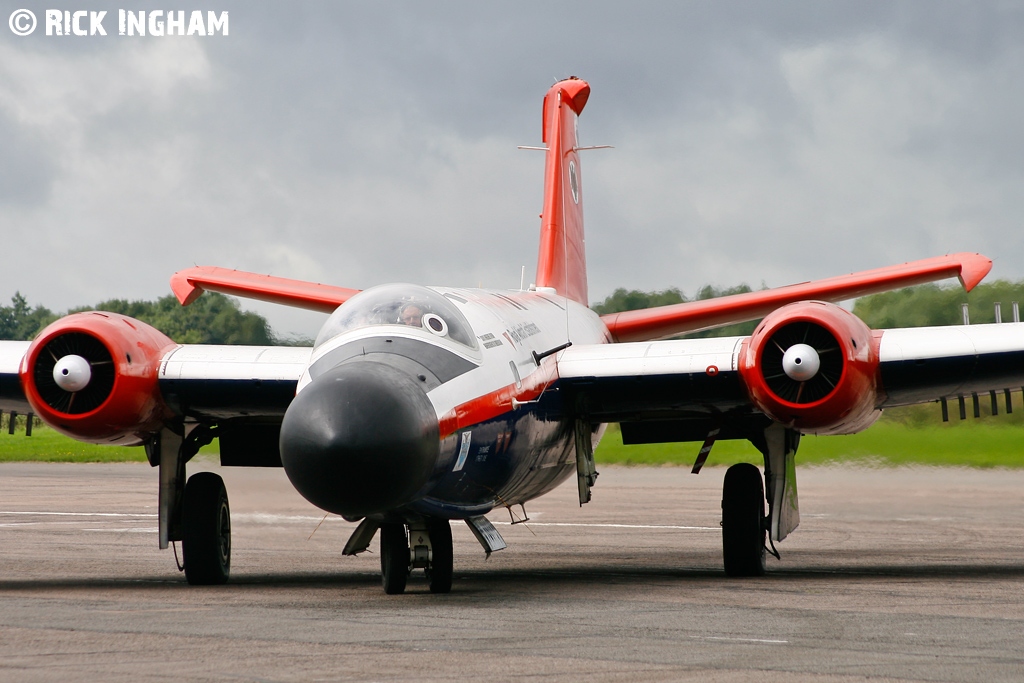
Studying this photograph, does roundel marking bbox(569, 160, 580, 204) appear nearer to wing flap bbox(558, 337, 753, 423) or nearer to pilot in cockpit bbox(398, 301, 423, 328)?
wing flap bbox(558, 337, 753, 423)

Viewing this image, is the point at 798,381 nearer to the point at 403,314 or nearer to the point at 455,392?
the point at 455,392

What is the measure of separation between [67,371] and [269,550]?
18.2 ft

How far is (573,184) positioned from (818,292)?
5.44 m

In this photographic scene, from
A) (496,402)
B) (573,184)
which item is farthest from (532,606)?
(573,184)

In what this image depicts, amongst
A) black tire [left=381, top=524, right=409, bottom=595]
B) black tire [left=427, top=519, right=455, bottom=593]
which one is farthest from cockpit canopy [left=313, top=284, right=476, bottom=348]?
black tire [left=381, top=524, right=409, bottom=595]

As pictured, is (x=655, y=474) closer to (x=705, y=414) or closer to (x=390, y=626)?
(x=705, y=414)

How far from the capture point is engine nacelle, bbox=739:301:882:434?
9.52 m

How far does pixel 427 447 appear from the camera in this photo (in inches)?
291

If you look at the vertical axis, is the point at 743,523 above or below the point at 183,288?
below

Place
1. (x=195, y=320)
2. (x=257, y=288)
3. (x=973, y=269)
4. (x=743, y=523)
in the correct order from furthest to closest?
(x=195, y=320) → (x=257, y=288) → (x=973, y=269) → (x=743, y=523)

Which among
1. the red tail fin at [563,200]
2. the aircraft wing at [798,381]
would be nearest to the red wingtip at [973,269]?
the aircraft wing at [798,381]

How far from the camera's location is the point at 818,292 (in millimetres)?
12492

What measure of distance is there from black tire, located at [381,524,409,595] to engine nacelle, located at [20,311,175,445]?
2774mm

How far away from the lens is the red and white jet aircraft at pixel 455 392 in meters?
7.39
